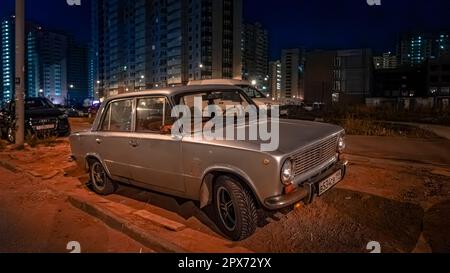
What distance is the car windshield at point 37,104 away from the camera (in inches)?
591

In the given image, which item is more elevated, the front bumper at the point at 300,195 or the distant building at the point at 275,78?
the distant building at the point at 275,78

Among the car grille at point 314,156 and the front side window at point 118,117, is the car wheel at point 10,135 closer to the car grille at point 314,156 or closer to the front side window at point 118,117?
the front side window at point 118,117

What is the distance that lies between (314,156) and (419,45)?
190 m

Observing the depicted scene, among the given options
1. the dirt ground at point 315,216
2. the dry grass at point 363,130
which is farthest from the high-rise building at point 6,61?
the dirt ground at point 315,216

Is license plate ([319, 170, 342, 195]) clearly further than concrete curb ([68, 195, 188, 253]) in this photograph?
Yes

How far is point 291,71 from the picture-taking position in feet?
459

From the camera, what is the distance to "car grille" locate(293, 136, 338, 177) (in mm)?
4344

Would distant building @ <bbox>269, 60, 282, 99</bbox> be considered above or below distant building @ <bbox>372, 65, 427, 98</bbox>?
above

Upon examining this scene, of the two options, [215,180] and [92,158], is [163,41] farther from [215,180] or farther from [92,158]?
[215,180]

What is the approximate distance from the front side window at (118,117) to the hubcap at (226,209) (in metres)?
1.91

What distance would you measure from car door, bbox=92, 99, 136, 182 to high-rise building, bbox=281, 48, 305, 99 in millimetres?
129711

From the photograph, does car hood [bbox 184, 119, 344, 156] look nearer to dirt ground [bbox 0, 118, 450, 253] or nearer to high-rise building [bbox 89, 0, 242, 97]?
dirt ground [bbox 0, 118, 450, 253]

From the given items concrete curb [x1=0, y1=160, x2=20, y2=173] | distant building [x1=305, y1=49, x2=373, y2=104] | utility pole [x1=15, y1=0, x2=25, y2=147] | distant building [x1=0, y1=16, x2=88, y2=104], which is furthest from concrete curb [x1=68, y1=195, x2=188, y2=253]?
distant building [x1=0, y1=16, x2=88, y2=104]
